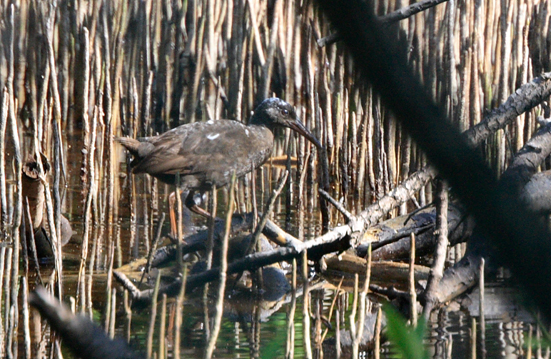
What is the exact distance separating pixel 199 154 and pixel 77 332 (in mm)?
4460

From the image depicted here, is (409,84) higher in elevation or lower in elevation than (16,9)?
lower

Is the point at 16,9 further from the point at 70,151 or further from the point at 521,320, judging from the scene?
the point at 521,320

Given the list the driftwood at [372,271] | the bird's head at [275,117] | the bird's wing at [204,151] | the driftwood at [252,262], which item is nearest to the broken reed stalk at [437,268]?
the driftwood at [252,262]

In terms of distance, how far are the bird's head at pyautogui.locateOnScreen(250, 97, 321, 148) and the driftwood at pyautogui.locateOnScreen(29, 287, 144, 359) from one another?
521cm

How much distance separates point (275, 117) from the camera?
19.8 ft

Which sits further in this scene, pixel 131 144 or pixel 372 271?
pixel 131 144

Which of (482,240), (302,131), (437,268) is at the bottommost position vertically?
(437,268)

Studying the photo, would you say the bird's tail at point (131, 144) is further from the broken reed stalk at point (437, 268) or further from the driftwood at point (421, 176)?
the broken reed stalk at point (437, 268)

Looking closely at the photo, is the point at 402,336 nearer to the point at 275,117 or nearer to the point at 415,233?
the point at 415,233

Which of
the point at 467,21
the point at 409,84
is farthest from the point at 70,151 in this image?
the point at 409,84

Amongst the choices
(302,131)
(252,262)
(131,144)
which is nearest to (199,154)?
(131,144)

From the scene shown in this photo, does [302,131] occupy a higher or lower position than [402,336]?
higher

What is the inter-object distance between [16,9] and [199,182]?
3906 mm

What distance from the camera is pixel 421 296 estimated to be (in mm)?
3059
